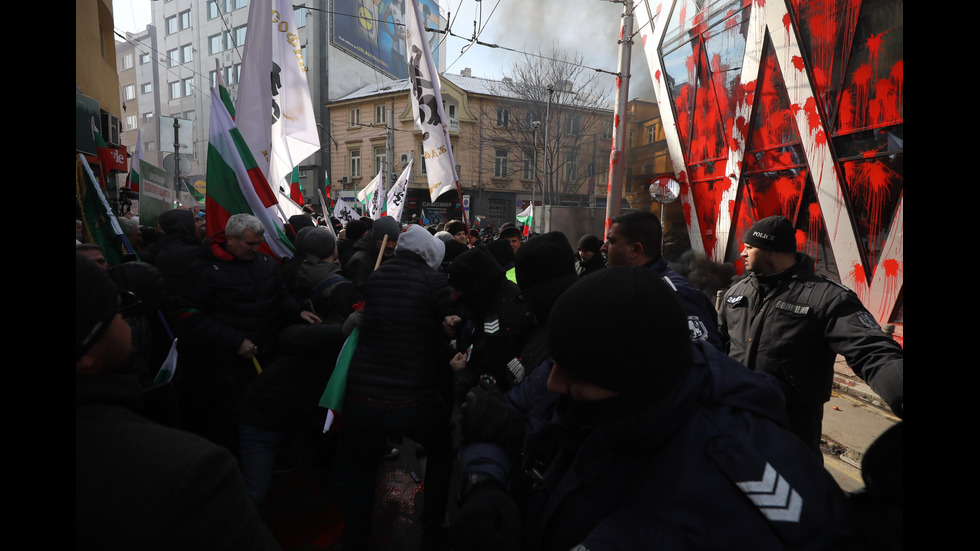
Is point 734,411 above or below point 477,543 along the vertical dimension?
above

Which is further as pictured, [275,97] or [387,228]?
[275,97]

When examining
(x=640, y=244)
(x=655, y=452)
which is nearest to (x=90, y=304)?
(x=655, y=452)

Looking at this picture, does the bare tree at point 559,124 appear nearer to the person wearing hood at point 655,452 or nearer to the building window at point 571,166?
the building window at point 571,166

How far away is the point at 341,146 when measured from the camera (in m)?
35.2

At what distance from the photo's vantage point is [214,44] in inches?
1706

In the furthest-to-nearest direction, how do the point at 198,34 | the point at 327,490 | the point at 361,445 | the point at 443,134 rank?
1. the point at 198,34
2. the point at 443,134
3. the point at 327,490
4. the point at 361,445

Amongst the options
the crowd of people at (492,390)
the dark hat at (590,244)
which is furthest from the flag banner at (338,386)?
the dark hat at (590,244)

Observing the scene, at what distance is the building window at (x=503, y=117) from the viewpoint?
31016mm

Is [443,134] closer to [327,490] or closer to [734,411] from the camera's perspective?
[327,490]

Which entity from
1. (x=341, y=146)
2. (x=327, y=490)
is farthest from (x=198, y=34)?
(x=327, y=490)

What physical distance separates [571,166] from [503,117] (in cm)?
645

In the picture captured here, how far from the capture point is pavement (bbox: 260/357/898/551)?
3.25 metres

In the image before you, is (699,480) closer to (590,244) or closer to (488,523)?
(488,523)

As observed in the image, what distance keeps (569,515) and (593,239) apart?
3.97m
